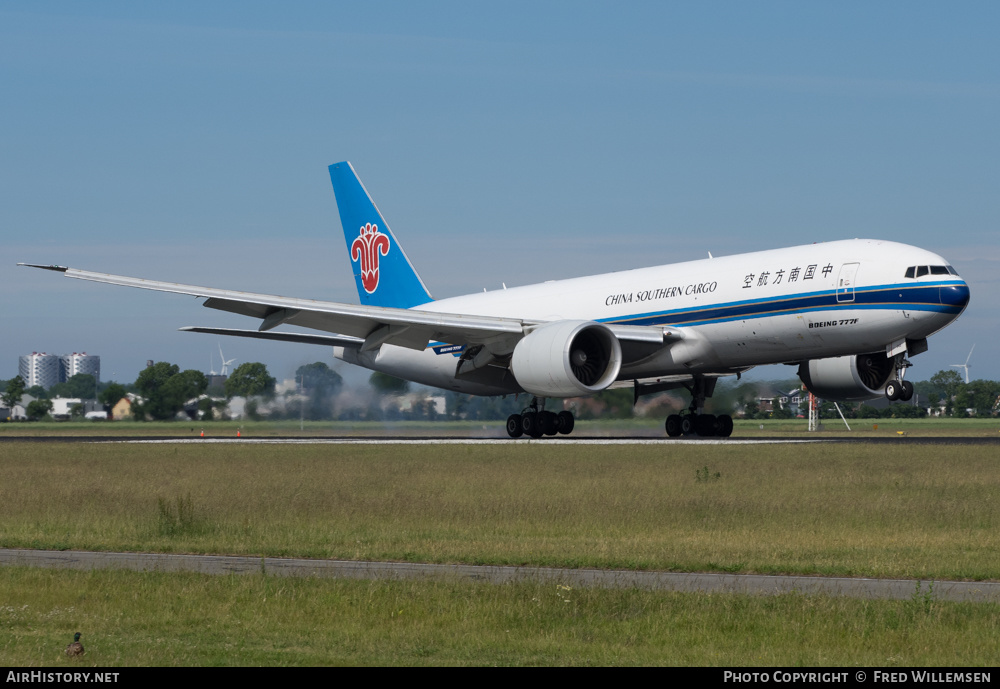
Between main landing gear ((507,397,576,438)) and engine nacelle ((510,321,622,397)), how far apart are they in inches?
161

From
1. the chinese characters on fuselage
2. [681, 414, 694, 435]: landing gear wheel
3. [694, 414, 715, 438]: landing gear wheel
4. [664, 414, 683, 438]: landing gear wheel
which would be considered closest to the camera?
the chinese characters on fuselage

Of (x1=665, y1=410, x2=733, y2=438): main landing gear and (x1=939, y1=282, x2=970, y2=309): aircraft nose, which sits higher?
(x1=939, y1=282, x2=970, y2=309): aircraft nose

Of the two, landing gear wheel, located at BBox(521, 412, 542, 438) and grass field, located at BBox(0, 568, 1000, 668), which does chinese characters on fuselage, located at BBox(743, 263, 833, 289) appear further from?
grass field, located at BBox(0, 568, 1000, 668)

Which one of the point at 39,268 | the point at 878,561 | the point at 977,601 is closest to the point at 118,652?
the point at 977,601

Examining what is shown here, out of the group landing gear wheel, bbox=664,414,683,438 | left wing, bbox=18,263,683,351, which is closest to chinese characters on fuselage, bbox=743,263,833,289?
left wing, bbox=18,263,683,351

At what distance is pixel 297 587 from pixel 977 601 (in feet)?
21.7

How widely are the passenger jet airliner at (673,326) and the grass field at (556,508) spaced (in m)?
3.45

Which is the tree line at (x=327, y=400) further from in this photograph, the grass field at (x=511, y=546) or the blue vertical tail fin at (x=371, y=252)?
the grass field at (x=511, y=546)

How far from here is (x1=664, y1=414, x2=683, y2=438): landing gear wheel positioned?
40.7 m

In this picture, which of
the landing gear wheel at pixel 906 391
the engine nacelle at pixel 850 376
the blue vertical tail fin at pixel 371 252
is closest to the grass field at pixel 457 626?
the landing gear wheel at pixel 906 391

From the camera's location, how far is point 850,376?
122 ft

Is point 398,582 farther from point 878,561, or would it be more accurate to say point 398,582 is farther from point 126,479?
point 126,479

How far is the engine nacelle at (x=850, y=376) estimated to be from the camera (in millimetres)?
37156

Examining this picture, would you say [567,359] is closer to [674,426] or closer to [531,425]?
[531,425]
